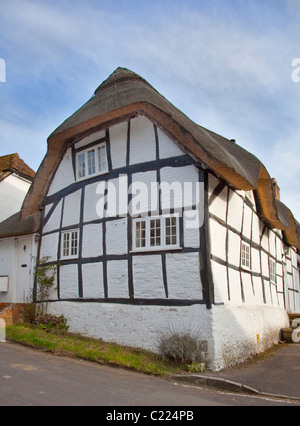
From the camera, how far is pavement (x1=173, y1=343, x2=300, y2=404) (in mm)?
6555

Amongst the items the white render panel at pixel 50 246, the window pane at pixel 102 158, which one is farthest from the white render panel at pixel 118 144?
the white render panel at pixel 50 246

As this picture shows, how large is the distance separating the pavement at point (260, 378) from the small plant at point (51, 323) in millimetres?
4411

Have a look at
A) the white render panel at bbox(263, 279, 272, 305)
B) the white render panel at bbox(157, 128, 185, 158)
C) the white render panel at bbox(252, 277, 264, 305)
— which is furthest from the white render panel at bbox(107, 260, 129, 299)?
the white render panel at bbox(263, 279, 272, 305)

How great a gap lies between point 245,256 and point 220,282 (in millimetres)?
2625

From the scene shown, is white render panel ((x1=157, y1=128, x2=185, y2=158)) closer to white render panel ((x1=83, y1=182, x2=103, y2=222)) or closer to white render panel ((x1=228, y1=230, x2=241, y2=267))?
white render panel ((x1=83, y1=182, x2=103, y2=222))

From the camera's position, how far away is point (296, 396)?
6.38 metres

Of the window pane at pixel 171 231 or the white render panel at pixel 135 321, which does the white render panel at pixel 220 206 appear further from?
the white render panel at pixel 135 321

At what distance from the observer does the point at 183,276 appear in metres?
8.47

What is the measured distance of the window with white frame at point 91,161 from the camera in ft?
35.0

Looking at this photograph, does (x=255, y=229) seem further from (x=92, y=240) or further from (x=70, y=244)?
(x=70, y=244)

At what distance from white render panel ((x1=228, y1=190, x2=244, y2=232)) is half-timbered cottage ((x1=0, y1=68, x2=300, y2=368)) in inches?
1.1

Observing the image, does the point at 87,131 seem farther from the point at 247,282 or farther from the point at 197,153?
the point at 247,282
